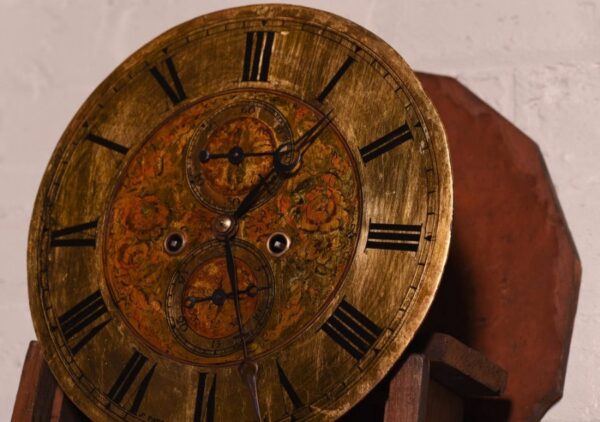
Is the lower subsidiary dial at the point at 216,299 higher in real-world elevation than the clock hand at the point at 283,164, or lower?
lower

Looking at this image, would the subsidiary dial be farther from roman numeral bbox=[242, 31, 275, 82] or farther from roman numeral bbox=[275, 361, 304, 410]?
roman numeral bbox=[275, 361, 304, 410]

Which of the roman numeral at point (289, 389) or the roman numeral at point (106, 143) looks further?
the roman numeral at point (106, 143)

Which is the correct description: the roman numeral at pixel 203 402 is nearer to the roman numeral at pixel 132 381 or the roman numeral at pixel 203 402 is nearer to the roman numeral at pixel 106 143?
the roman numeral at pixel 132 381

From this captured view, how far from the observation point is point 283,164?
120 cm

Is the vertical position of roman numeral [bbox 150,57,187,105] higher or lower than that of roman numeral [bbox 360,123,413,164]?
higher

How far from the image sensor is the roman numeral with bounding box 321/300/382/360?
1.11 m

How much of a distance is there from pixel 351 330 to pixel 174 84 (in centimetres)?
35

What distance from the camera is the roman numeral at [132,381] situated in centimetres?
120

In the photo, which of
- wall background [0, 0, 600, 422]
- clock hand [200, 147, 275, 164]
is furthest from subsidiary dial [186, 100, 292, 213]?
wall background [0, 0, 600, 422]

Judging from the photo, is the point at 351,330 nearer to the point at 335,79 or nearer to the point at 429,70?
the point at 335,79

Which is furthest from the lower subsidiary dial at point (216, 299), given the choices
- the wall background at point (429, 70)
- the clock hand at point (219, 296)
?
the wall background at point (429, 70)

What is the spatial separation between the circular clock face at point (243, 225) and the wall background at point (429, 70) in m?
0.32

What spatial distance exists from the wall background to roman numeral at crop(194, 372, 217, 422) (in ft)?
1.29

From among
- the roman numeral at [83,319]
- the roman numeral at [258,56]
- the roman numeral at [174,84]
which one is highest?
the roman numeral at [258,56]
